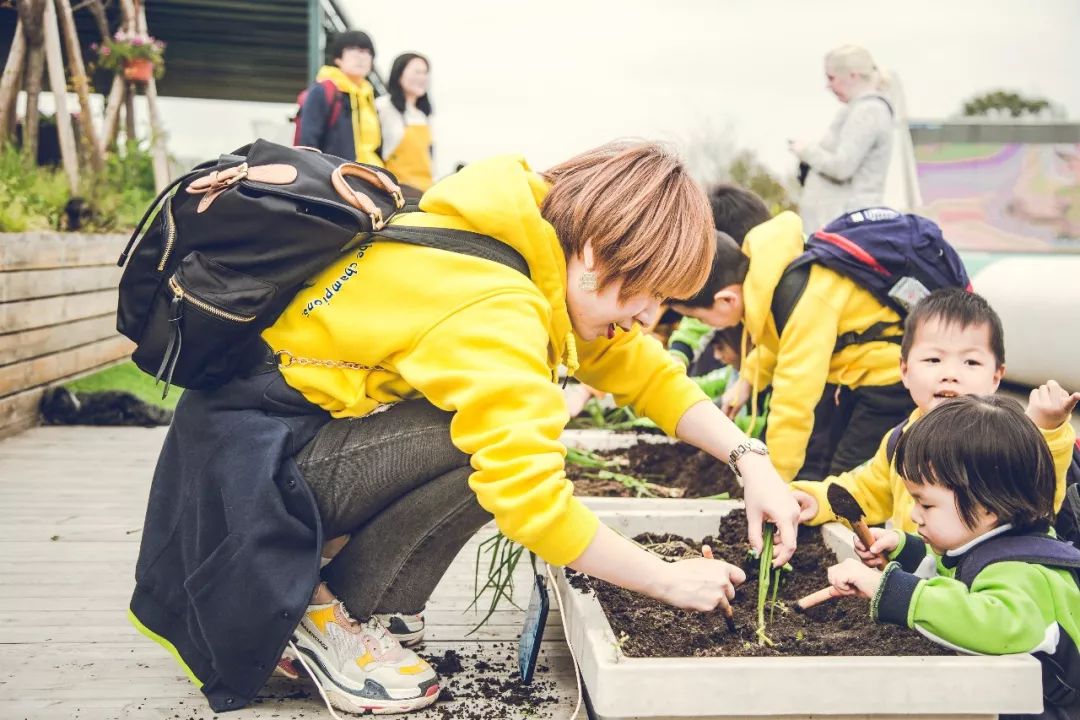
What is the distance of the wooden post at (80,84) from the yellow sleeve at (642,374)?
491 centimetres

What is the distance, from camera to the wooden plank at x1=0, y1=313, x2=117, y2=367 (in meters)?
3.74

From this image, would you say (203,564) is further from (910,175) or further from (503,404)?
(910,175)

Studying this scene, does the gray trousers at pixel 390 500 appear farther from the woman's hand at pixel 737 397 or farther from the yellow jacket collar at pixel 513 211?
the woman's hand at pixel 737 397

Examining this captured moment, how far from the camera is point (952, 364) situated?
2143 millimetres

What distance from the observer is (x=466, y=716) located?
163 cm

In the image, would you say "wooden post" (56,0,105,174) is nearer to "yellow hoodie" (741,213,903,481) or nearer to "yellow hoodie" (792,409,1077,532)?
"yellow hoodie" (741,213,903,481)

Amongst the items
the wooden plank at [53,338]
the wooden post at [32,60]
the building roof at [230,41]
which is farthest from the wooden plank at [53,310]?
the building roof at [230,41]

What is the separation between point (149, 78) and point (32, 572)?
6.02 meters

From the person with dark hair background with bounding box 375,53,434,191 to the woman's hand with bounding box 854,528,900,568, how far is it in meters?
4.12

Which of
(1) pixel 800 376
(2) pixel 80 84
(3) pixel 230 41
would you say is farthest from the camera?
(3) pixel 230 41

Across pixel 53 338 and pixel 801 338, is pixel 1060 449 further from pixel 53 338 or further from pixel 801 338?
pixel 53 338

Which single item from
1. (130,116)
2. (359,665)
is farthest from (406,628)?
(130,116)

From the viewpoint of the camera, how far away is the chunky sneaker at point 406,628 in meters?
1.90

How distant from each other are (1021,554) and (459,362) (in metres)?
0.94
